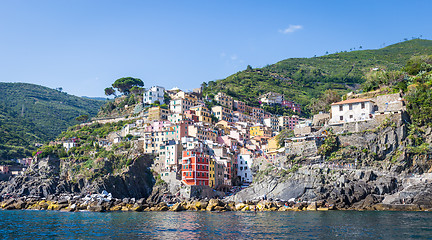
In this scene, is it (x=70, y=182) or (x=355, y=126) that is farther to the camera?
(x=70, y=182)

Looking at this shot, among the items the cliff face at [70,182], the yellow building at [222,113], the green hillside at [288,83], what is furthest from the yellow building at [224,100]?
the cliff face at [70,182]

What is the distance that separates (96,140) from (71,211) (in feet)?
136

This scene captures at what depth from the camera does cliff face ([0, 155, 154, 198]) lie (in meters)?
80.2

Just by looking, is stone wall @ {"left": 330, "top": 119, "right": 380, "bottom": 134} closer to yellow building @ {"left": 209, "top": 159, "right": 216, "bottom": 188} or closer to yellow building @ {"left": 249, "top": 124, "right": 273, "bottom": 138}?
yellow building @ {"left": 209, "top": 159, "right": 216, "bottom": 188}

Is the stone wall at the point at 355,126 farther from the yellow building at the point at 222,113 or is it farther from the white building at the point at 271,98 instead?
the white building at the point at 271,98

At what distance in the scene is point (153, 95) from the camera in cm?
11481

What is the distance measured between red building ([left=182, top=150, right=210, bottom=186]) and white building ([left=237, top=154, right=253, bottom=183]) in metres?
12.3

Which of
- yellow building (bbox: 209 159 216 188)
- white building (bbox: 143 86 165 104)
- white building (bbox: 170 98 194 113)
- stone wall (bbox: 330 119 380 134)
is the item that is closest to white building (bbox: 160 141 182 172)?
yellow building (bbox: 209 159 216 188)

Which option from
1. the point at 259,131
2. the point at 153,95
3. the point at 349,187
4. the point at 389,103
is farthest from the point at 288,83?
the point at 349,187

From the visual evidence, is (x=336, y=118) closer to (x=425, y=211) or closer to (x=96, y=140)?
(x=425, y=211)

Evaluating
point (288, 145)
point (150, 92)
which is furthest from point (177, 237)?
point (150, 92)

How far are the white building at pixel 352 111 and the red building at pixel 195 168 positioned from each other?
25.6 m

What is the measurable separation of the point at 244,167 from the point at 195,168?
16.0 meters

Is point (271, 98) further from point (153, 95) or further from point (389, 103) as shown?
point (389, 103)
